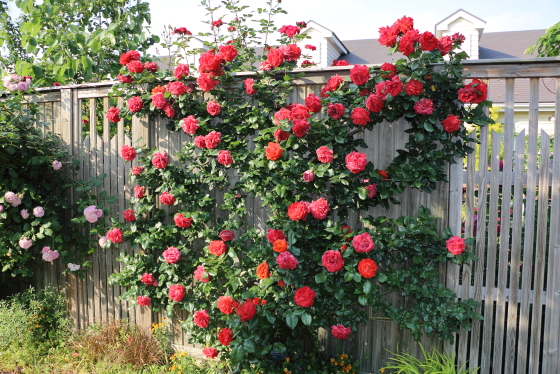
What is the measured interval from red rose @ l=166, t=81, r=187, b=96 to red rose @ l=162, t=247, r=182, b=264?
1.16 metres

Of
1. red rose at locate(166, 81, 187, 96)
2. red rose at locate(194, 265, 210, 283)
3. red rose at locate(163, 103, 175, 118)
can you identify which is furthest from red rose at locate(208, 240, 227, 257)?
red rose at locate(166, 81, 187, 96)

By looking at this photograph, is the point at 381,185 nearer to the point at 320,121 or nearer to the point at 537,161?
the point at 320,121

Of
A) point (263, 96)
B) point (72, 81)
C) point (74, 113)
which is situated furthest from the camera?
point (72, 81)

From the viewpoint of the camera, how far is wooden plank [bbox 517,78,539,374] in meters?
2.66

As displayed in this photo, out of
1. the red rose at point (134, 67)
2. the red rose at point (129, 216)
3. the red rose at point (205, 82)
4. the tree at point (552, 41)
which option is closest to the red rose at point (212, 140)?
the red rose at point (205, 82)

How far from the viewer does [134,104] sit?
3320 mm

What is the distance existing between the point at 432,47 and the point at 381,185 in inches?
36.1

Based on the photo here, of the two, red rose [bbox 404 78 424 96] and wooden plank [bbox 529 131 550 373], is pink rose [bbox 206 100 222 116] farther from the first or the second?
wooden plank [bbox 529 131 550 373]

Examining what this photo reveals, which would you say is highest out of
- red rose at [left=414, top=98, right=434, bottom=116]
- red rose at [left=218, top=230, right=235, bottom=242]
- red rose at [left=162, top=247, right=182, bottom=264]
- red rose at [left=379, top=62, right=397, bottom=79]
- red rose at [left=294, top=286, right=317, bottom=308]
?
red rose at [left=379, top=62, right=397, bottom=79]

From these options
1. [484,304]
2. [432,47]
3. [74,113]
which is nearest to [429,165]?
[432,47]

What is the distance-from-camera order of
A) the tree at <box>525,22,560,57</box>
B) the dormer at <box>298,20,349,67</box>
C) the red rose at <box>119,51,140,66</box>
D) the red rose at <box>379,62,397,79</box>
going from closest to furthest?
the red rose at <box>379,62,397,79</box> → the red rose at <box>119,51,140,66</box> → the tree at <box>525,22,560,57</box> → the dormer at <box>298,20,349,67</box>

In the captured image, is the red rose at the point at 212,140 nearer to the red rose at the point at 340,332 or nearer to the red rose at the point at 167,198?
the red rose at the point at 167,198

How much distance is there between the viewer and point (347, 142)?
2910mm

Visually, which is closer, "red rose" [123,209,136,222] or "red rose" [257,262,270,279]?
"red rose" [257,262,270,279]
